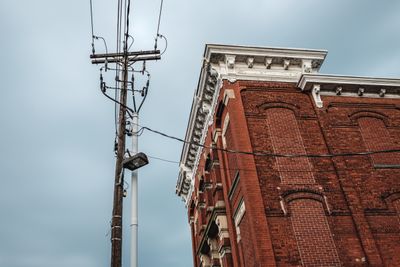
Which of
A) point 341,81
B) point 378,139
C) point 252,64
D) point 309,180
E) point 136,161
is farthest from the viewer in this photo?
point 252,64

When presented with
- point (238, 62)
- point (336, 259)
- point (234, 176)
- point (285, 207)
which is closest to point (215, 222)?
point (234, 176)

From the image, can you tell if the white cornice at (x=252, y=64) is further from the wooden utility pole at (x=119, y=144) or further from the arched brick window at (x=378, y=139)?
the wooden utility pole at (x=119, y=144)

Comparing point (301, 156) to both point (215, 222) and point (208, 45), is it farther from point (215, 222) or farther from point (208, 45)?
point (208, 45)

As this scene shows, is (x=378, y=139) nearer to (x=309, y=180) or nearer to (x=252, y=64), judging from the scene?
(x=309, y=180)

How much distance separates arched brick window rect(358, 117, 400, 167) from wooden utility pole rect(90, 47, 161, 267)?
9.27m

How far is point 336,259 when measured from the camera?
475 inches

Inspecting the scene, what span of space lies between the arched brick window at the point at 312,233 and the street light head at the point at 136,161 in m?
6.35

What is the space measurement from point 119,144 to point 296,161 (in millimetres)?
7541

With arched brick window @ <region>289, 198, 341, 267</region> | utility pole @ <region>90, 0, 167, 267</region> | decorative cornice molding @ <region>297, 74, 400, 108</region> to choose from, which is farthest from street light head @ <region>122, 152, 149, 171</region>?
decorative cornice molding @ <region>297, 74, 400, 108</region>

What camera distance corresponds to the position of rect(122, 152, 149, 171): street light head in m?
8.23

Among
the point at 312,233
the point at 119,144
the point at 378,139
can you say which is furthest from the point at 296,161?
the point at 119,144

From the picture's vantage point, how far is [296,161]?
1416cm

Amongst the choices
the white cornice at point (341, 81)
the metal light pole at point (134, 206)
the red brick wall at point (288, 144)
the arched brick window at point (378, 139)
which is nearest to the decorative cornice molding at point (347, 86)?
the white cornice at point (341, 81)

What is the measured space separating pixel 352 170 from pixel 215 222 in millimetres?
5847
